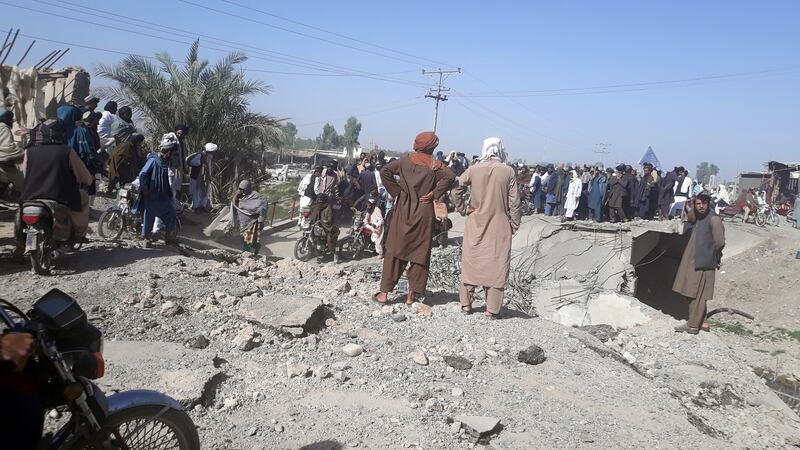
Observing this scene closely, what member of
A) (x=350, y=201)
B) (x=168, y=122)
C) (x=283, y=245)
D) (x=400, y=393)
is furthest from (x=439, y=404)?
(x=168, y=122)

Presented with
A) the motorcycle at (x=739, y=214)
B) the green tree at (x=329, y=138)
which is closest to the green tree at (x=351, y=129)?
the green tree at (x=329, y=138)

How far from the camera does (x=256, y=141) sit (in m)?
14.5

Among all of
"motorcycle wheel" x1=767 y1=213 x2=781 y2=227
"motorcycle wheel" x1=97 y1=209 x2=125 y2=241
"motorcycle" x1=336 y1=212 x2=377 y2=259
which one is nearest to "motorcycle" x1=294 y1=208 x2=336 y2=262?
"motorcycle" x1=336 y1=212 x2=377 y2=259

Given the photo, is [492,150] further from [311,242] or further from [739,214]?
[739,214]

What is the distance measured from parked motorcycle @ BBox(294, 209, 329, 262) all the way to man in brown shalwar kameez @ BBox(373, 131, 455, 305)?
15.9ft

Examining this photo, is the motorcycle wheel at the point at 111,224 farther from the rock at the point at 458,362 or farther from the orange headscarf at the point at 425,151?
the rock at the point at 458,362

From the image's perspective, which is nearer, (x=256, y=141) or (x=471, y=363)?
(x=471, y=363)

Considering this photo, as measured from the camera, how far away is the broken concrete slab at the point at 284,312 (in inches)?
183

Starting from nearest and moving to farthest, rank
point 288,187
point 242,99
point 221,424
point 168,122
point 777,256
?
point 221,424 < point 168,122 < point 242,99 < point 777,256 < point 288,187

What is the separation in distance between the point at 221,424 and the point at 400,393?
1193 millimetres

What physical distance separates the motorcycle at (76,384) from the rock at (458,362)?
8.22 feet

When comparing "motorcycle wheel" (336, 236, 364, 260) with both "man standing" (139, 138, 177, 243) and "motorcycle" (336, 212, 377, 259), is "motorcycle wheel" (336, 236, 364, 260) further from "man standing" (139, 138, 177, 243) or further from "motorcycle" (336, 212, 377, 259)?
"man standing" (139, 138, 177, 243)

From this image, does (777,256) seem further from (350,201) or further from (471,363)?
(471,363)

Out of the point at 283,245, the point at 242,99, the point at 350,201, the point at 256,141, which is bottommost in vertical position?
the point at 283,245
